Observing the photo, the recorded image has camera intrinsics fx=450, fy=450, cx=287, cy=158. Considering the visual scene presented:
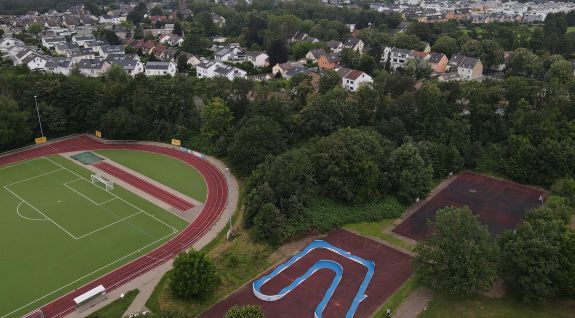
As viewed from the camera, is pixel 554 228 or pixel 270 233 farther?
pixel 270 233

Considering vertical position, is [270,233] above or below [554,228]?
below

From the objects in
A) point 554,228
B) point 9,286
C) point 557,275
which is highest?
point 554,228

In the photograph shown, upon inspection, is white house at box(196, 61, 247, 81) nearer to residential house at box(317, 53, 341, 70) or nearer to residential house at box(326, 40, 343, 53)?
residential house at box(317, 53, 341, 70)

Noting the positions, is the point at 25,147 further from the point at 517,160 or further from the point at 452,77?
the point at 452,77

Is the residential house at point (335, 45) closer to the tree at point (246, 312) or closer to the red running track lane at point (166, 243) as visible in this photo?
the red running track lane at point (166, 243)

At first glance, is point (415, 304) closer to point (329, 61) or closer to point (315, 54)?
point (329, 61)

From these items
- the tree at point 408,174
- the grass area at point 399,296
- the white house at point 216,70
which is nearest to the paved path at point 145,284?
the grass area at point 399,296

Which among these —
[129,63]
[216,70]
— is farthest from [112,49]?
[216,70]

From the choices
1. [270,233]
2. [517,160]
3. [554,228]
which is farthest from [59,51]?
[554,228]
